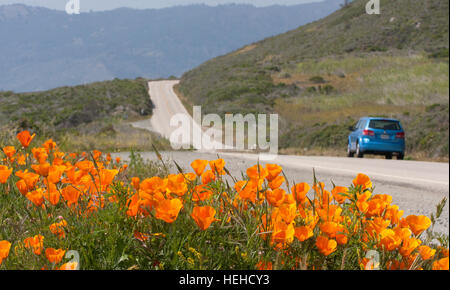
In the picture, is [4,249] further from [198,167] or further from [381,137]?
[381,137]

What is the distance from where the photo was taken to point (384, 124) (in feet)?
46.9

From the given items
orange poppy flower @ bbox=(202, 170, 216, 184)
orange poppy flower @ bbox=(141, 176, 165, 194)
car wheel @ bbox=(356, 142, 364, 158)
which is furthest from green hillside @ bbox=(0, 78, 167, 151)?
orange poppy flower @ bbox=(141, 176, 165, 194)

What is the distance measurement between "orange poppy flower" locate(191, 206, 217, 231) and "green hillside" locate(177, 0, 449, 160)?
52.3 ft

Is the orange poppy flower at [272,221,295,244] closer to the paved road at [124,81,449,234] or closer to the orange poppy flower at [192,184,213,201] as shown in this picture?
the orange poppy flower at [192,184,213,201]

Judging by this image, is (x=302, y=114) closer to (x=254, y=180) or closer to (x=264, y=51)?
(x=254, y=180)

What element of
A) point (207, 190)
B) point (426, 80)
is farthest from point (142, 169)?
point (426, 80)

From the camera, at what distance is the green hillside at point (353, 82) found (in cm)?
2273

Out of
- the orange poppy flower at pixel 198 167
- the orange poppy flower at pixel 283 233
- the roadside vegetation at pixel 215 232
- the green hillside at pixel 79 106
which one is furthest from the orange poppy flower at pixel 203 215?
the green hillside at pixel 79 106

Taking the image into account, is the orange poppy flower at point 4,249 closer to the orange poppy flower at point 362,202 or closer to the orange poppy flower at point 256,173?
the orange poppy flower at point 256,173

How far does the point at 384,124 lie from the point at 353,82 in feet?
108

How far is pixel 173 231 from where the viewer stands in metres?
1.31

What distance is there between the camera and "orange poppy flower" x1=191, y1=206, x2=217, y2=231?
1.19m

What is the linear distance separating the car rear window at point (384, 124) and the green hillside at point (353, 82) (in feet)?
8.31

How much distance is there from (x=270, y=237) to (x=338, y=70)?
173 feet
